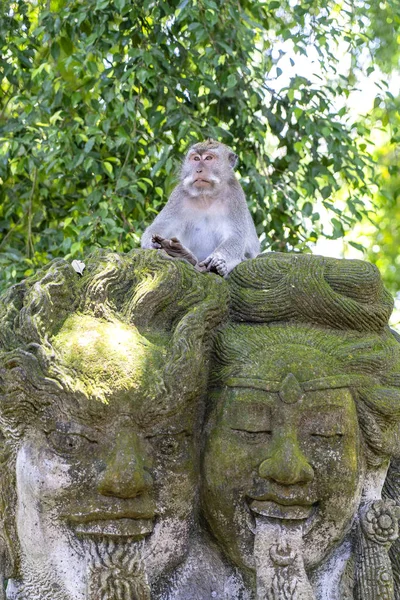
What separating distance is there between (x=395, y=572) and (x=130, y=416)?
1.18 meters

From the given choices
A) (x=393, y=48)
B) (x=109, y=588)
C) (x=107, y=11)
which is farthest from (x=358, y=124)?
(x=109, y=588)

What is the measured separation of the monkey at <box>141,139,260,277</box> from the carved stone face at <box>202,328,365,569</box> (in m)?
2.63

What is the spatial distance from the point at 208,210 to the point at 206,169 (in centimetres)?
34

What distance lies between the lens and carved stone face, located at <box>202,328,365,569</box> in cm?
338

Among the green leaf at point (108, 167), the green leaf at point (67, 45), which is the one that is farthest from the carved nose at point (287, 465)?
the green leaf at point (67, 45)

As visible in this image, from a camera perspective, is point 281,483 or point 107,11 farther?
point 107,11

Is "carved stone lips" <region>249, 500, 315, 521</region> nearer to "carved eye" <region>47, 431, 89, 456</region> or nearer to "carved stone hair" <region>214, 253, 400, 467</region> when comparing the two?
"carved stone hair" <region>214, 253, 400, 467</region>

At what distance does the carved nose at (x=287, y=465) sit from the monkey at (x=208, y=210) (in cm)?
277

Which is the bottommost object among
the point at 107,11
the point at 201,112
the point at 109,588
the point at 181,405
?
the point at 109,588

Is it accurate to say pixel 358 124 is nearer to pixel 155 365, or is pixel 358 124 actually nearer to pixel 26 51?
pixel 26 51

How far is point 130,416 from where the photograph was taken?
10.8ft

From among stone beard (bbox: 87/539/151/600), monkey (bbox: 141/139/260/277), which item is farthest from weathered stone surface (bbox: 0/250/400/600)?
monkey (bbox: 141/139/260/277)

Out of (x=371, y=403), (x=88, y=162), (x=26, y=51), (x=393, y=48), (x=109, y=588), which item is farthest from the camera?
(x=393, y=48)

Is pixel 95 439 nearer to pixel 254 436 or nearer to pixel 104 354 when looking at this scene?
pixel 104 354
